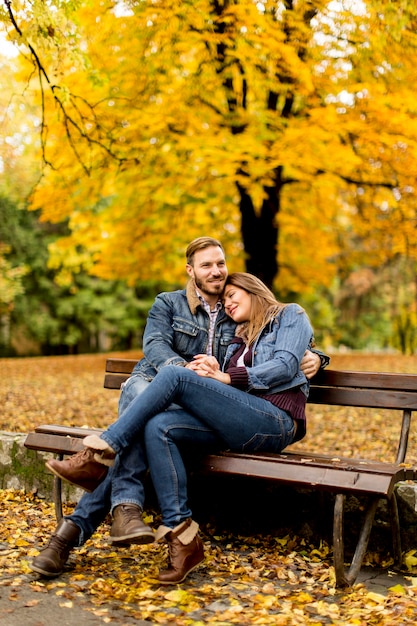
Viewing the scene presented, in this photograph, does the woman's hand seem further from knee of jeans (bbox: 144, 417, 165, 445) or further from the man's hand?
the man's hand

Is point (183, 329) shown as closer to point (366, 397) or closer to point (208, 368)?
point (208, 368)

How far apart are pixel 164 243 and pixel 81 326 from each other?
504 inches

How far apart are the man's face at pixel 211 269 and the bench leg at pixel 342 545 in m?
1.34

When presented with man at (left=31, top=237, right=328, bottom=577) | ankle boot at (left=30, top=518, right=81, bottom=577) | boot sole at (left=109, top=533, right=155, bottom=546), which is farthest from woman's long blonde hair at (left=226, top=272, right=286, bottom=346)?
ankle boot at (left=30, top=518, right=81, bottom=577)

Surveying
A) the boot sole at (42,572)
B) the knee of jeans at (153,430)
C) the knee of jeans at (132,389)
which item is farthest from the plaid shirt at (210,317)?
the boot sole at (42,572)

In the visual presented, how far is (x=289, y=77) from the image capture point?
23.5 feet

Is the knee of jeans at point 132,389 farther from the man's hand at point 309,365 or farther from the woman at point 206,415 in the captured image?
the man's hand at point 309,365

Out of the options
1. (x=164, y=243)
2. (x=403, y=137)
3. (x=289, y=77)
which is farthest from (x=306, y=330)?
(x=164, y=243)

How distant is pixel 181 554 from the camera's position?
3.13 meters

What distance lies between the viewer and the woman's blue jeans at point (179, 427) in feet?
10.6

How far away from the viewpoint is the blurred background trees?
6.31 metres

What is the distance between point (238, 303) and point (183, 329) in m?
0.36

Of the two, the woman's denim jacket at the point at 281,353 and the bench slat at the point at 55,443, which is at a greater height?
the woman's denim jacket at the point at 281,353

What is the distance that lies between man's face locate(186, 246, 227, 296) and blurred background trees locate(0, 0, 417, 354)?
2.43m
